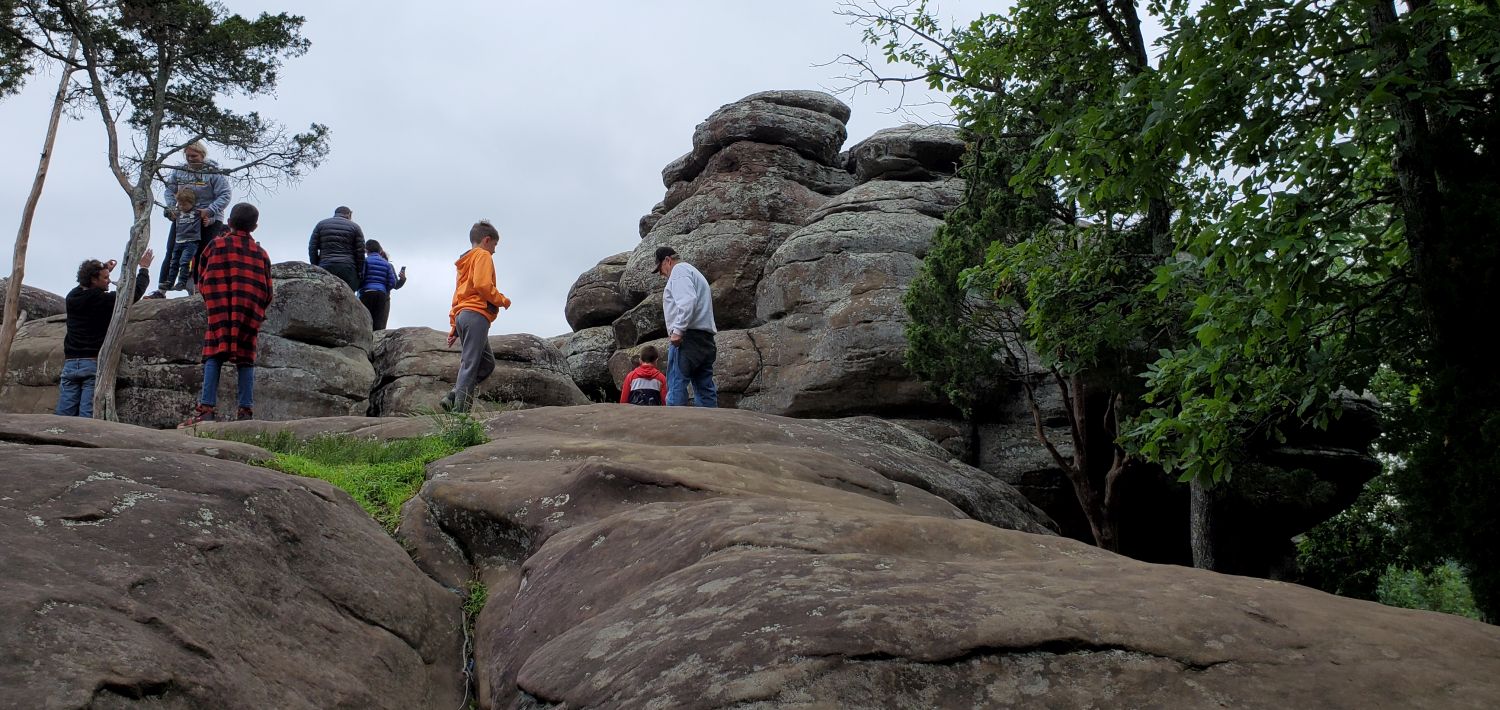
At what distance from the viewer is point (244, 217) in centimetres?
1051

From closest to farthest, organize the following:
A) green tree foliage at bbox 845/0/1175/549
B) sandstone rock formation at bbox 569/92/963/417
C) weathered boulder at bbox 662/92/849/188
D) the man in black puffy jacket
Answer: green tree foliage at bbox 845/0/1175/549, the man in black puffy jacket, sandstone rock formation at bbox 569/92/963/417, weathered boulder at bbox 662/92/849/188

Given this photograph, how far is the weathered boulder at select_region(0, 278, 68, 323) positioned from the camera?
19.5m

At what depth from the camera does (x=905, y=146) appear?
76.2 feet

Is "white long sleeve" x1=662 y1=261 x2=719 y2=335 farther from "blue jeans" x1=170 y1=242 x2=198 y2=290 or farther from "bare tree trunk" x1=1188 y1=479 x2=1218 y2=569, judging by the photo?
"blue jeans" x1=170 y1=242 x2=198 y2=290

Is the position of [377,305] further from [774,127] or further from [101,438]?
[101,438]

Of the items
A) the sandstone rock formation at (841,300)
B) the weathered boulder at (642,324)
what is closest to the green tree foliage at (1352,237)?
the sandstone rock formation at (841,300)

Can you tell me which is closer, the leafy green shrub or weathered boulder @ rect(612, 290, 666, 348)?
weathered boulder @ rect(612, 290, 666, 348)

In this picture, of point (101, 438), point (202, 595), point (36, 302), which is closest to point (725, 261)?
point (36, 302)

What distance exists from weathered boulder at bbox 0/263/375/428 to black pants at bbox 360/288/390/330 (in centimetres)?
131

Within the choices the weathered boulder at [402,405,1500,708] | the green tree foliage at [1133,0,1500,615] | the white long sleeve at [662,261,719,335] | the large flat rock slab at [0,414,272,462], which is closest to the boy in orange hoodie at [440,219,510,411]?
the white long sleeve at [662,261,719,335]

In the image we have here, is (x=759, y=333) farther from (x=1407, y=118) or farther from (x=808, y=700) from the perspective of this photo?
(x=808, y=700)

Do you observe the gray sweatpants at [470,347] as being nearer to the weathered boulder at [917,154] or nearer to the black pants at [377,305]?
the black pants at [377,305]

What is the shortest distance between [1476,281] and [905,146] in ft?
53.5

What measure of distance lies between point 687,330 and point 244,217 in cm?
461
